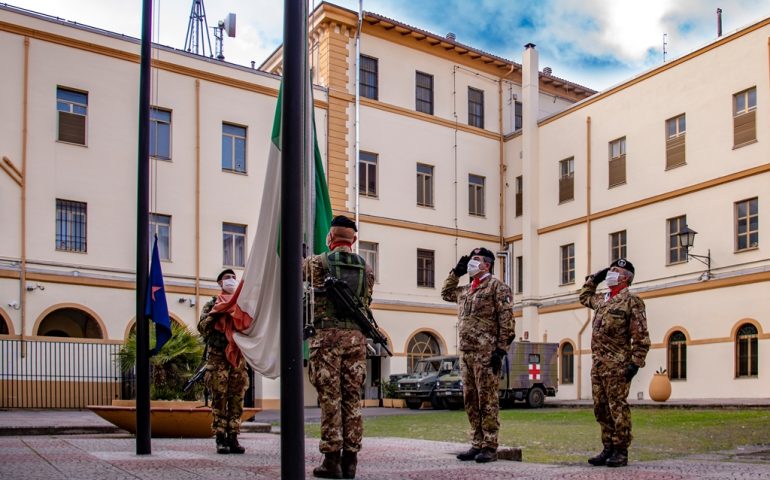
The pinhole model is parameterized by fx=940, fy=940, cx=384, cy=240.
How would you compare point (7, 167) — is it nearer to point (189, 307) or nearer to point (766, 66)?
point (189, 307)

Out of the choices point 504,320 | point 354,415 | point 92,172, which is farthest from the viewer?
point 92,172

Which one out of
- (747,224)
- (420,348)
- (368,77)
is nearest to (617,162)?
(747,224)

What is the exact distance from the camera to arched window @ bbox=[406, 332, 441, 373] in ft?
118

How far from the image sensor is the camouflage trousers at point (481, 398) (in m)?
8.90

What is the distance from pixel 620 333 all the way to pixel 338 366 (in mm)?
3240

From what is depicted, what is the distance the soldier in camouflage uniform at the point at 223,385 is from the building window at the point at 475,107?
3019 cm

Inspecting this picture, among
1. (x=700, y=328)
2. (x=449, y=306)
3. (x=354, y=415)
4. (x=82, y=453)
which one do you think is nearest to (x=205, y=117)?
(x=449, y=306)

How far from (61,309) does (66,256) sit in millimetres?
1662

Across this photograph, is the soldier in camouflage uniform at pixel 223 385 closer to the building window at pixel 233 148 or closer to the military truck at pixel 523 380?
the military truck at pixel 523 380

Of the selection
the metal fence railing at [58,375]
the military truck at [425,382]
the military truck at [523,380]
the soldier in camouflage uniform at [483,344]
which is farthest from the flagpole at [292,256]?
the military truck at [425,382]

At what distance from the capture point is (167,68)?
98.1ft

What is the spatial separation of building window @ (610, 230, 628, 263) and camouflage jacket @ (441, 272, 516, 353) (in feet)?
83.5

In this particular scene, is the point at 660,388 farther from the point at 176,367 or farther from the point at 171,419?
the point at 171,419

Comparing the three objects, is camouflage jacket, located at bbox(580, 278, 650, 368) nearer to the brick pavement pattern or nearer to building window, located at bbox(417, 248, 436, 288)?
the brick pavement pattern
